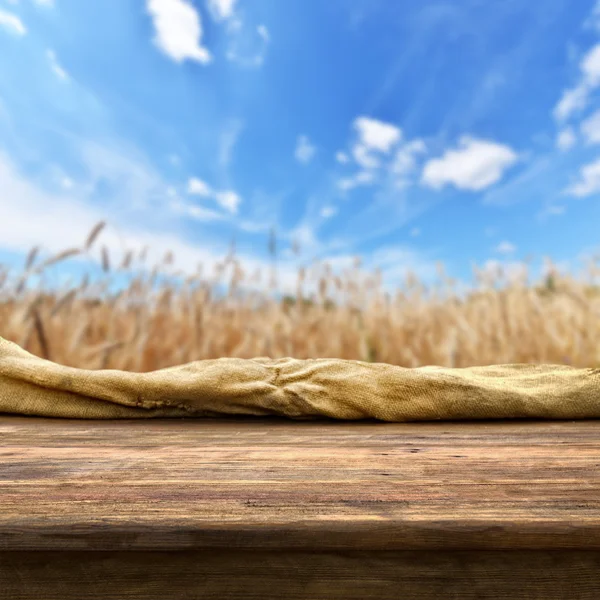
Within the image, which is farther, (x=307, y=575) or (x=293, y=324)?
(x=293, y=324)

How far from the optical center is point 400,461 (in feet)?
1.93

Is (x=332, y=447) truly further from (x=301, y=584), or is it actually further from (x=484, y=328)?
(x=484, y=328)

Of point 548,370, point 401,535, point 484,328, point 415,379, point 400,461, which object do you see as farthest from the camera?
point 484,328

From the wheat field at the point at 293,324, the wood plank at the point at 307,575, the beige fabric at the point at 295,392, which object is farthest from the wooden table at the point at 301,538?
the wheat field at the point at 293,324

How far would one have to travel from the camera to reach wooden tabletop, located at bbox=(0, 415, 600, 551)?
15.4 inches

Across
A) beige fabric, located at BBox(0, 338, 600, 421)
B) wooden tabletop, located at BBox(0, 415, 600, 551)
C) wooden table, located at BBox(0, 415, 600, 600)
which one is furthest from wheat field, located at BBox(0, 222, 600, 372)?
wooden table, located at BBox(0, 415, 600, 600)

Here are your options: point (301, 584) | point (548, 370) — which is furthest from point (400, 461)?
point (548, 370)

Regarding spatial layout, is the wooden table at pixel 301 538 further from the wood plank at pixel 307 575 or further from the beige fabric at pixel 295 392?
the beige fabric at pixel 295 392

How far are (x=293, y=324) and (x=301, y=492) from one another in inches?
52.7

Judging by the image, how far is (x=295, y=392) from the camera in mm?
969

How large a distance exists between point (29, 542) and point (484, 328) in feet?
5.57

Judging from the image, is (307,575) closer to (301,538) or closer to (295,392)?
(301,538)

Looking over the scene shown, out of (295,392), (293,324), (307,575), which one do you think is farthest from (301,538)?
(293,324)

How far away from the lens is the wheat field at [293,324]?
5.31ft
